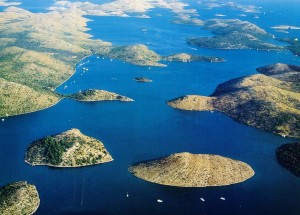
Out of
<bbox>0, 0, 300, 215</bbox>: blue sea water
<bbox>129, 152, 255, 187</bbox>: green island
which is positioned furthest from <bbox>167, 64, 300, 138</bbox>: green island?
<bbox>129, 152, 255, 187</bbox>: green island

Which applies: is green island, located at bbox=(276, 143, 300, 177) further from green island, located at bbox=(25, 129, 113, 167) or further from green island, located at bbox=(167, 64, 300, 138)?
green island, located at bbox=(25, 129, 113, 167)

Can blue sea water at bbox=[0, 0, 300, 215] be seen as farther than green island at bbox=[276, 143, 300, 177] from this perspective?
No

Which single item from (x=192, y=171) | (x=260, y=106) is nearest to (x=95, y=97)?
(x=260, y=106)

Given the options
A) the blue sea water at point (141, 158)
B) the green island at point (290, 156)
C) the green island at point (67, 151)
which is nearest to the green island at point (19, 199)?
the blue sea water at point (141, 158)

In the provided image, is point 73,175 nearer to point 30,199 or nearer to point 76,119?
point 30,199

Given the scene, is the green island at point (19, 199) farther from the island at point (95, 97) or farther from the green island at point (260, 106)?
the green island at point (260, 106)

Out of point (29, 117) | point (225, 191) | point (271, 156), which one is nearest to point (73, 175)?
point (225, 191)
